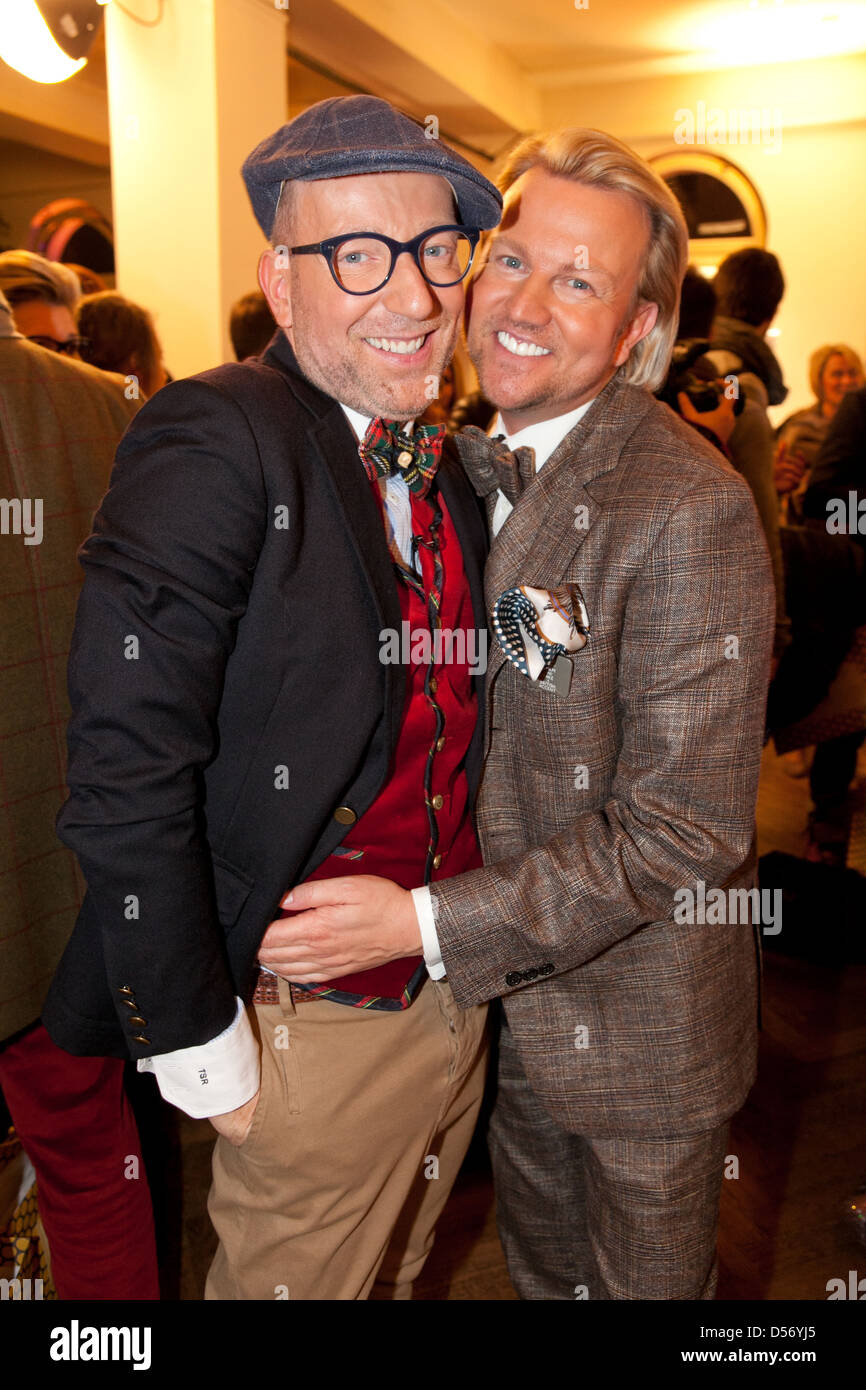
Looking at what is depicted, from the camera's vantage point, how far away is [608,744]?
135cm

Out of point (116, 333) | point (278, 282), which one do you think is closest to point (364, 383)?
point (278, 282)

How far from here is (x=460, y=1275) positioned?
2.20 metres

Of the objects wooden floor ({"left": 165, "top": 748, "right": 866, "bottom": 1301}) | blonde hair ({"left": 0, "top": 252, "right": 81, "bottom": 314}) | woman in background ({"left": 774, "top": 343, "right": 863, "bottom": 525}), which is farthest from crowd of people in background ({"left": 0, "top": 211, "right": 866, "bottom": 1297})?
woman in background ({"left": 774, "top": 343, "right": 863, "bottom": 525})

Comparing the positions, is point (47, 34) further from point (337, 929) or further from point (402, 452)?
point (337, 929)

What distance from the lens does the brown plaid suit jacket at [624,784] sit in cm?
126

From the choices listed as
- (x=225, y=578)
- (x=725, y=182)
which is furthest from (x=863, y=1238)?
(x=725, y=182)

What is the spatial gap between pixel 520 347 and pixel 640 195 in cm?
26

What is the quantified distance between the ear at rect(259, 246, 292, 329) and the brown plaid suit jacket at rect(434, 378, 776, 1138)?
1.23 feet

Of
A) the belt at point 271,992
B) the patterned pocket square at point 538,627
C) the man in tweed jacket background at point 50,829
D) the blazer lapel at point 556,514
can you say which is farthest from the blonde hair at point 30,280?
the belt at point 271,992

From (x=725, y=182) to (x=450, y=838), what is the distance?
28.5ft

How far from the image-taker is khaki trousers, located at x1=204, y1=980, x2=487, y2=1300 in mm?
1244

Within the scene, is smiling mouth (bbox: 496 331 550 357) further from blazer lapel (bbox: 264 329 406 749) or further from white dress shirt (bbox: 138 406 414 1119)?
white dress shirt (bbox: 138 406 414 1119)

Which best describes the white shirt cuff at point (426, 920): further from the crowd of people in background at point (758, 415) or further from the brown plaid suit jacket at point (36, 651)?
the crowd of people in background at point (758, 415)

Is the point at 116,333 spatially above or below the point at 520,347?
above
